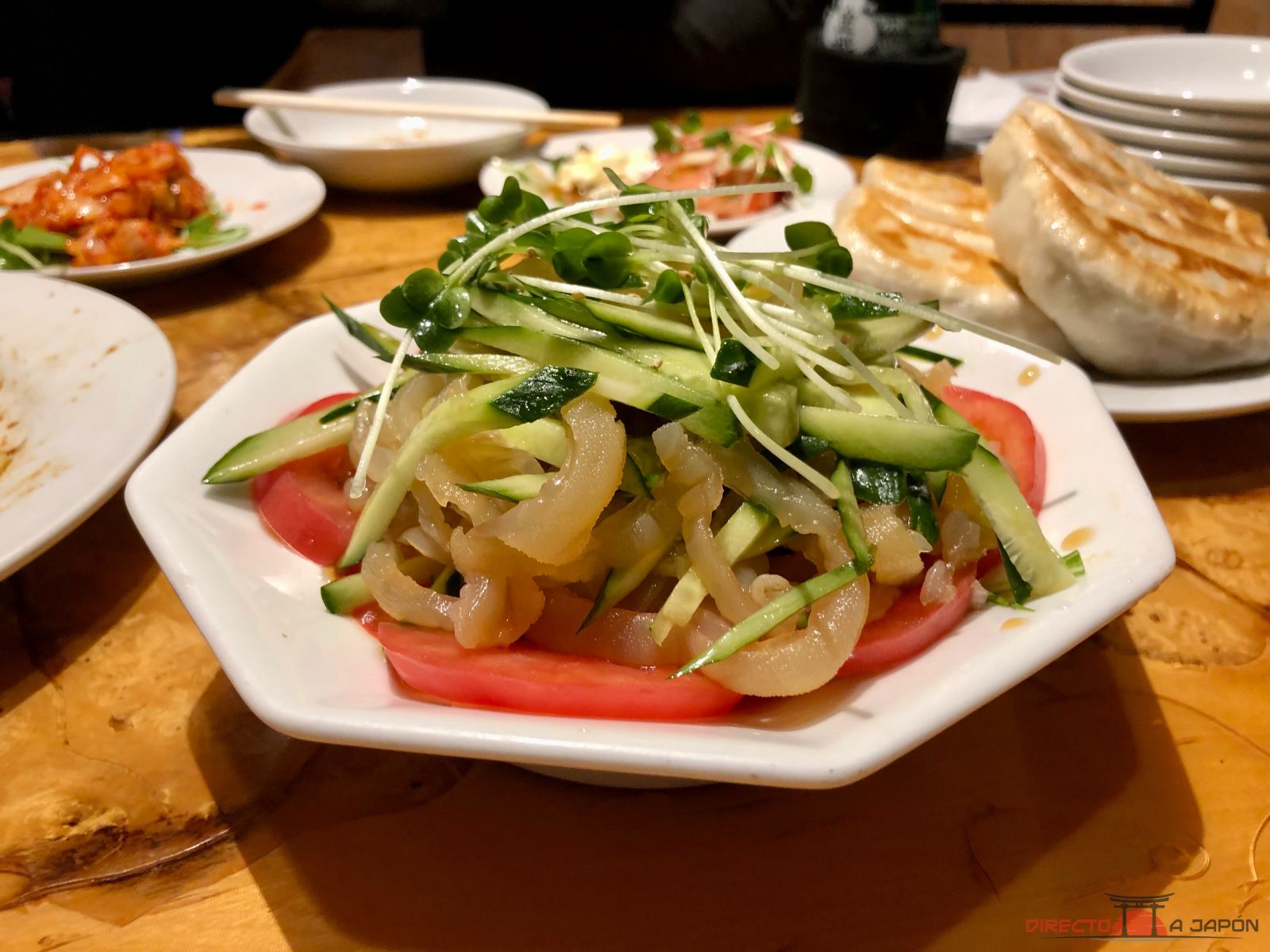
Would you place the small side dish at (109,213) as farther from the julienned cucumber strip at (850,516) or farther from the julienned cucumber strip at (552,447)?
the julienned cucumber strip at (850,516)

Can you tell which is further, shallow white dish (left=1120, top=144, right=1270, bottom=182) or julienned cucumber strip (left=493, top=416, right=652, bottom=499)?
shallow white dish (left=1120, top=144, right=1270, bottom=182)

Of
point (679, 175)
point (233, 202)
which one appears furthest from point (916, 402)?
point (233, 202)

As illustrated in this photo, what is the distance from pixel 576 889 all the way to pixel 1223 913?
0.75m

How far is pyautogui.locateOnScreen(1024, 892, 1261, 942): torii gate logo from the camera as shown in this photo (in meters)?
0.97

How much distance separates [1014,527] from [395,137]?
3.35m

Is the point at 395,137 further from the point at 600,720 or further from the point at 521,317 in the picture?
the point at 600,720

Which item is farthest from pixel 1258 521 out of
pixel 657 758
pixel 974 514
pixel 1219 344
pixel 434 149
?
pixel 434 149

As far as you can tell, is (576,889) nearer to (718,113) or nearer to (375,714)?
(375,714)

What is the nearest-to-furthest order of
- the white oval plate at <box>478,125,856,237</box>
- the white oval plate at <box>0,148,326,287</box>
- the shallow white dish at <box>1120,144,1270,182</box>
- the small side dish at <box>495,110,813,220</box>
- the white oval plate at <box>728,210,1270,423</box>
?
the white oval plate at <box>728,210,1270,423</box> → the white oval plate at <box>0,148,326,287</box> → the shallow white dish at <box>1120,144,1270,182</box> → the white oval plate at <box>478,125,856,237</box> → the small side dish at <box>495,110,813,220</box>

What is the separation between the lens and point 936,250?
2.02 meters

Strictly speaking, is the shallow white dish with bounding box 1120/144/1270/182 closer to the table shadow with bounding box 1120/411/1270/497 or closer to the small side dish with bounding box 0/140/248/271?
the table shadow with bounding box 1120/411/1270/497

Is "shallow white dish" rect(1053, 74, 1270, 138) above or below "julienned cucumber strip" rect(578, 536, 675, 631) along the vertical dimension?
above

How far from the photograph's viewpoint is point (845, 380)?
1197 millimetres

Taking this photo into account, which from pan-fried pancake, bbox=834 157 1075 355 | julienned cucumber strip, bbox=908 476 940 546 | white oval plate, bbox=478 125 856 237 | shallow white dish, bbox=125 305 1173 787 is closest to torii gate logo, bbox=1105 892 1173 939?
shallow white dish, bbox=125 305 1173 787
